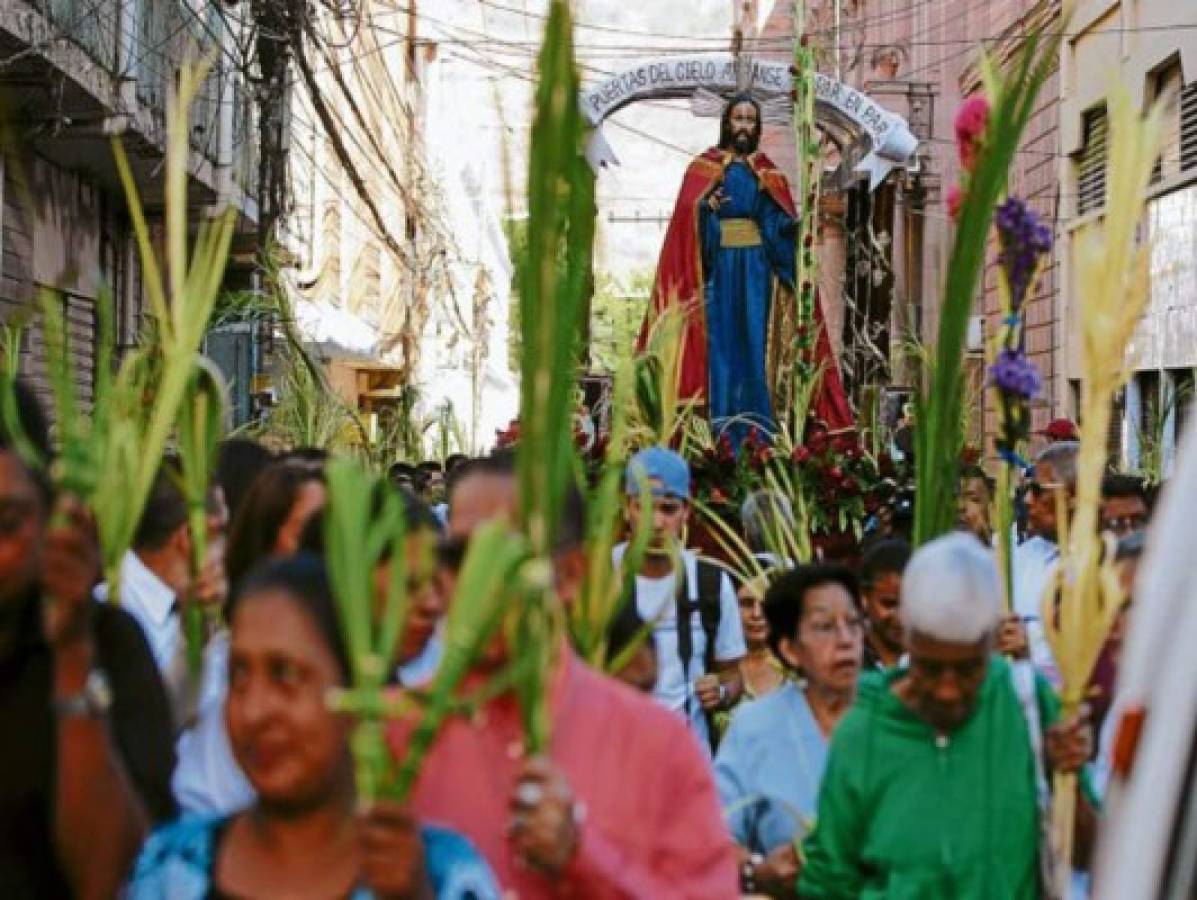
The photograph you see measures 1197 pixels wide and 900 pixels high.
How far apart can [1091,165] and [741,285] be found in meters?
12.1

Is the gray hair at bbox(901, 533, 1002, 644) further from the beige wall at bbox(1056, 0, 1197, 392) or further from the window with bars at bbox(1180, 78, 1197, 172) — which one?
the window with bars at bbox(1180, 78, 1197, 172)

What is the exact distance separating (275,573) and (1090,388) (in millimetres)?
1602

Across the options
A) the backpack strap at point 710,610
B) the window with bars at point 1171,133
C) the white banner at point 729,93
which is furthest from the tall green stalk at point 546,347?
the window with bars at point 1171,133

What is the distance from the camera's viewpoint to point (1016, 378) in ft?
14.3

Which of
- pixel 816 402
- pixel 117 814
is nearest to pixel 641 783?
pixel 117 814

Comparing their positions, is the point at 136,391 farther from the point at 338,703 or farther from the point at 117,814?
the point at 338,703

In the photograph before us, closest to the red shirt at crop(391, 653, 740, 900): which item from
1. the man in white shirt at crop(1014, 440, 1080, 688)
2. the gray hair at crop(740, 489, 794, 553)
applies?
the man in white shirt at crop(1014, 440, 1080, 688)

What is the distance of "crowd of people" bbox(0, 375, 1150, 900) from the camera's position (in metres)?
3.05

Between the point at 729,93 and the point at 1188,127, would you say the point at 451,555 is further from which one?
the point at 1188,127

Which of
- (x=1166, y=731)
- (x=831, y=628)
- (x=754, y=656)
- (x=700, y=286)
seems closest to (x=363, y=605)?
(x=1166, y=731)

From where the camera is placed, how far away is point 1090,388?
4.10 m

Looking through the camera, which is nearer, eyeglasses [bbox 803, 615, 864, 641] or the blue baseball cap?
eyeglasses [bbox 803, 615, 864, 641]

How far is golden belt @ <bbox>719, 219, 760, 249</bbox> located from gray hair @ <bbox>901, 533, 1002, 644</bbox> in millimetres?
9057

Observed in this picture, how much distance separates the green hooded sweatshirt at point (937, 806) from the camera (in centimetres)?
379
